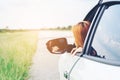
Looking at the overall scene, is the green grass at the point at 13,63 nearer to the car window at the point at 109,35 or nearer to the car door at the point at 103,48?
the car door at the point at 103,48

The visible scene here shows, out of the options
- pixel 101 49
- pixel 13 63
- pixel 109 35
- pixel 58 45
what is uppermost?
pixel 109 35

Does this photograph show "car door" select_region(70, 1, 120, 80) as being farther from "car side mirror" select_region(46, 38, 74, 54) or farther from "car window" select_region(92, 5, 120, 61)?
"car side mirror" select_region(46, 38, 74, 54)

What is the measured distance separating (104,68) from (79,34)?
3.95ft

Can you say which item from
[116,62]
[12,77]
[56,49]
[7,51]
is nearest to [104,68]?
[116,62]

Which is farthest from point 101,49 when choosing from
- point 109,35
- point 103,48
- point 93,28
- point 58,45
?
point 58,45

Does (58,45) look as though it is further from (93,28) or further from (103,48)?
(103,48)

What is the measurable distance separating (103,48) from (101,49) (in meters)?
0.06

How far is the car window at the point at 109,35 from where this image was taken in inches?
159

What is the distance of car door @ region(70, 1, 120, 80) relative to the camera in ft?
12.5

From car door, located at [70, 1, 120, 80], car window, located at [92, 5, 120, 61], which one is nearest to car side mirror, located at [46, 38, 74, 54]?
car door, located at [70, 1, 120, 80]

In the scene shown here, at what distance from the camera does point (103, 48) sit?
4.38 m

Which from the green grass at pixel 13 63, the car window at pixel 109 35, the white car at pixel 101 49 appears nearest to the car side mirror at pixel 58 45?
the white car at pixel 101 49

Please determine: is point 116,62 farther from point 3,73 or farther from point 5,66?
point 5,66

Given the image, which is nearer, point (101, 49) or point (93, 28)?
→ point (101, 49)
